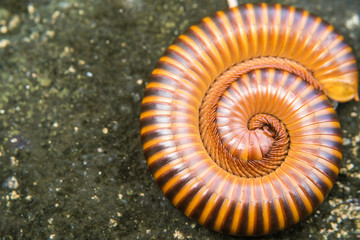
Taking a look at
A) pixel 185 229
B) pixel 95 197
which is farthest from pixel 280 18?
pixel 95 197

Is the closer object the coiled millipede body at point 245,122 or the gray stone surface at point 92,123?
the coiled millipede body at point 245,122

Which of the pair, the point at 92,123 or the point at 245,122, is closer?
the point at 245,122

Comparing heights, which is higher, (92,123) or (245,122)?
(245,122)

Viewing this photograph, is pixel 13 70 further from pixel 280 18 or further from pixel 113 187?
pixel 280 18

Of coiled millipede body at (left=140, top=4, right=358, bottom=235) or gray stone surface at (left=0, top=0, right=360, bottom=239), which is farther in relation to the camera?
gray stone surface at (left=0, top=0, right=360, bottom=239)
